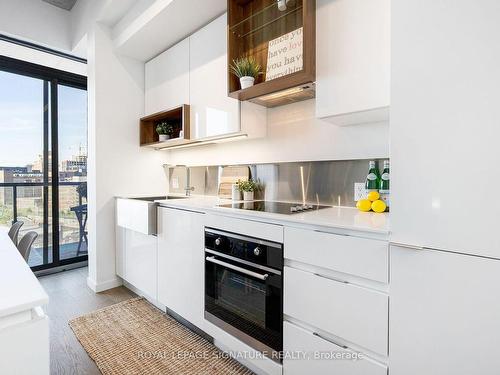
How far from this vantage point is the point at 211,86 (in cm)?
230

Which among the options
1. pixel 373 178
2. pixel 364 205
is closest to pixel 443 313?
pixel 364 205

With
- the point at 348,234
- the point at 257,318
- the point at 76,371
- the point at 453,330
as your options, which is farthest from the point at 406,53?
the point at 76,371

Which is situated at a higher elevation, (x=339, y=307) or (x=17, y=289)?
(x=17, y=289)

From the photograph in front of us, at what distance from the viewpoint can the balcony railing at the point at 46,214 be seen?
3.18 m

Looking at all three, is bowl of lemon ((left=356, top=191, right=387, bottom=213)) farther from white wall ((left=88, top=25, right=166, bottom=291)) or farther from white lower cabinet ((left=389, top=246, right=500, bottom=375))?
white wall ((left=88, top=25, right=166, bottom=291))

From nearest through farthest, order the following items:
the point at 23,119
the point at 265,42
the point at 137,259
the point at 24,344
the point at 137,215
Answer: the point at 24,344 < the point at 265,42 < the point at 137,215 < the point at 137,259 < the point at 23,119

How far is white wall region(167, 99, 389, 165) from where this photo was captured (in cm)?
175

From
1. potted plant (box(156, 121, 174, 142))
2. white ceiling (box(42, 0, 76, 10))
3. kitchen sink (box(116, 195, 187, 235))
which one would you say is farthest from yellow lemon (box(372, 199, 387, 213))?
white ceiling (box(42, 0, 76, 10))

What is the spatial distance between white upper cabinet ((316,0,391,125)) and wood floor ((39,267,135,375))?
209 cm

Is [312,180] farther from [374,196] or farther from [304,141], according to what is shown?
[374,196]

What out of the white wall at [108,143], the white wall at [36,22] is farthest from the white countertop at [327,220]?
the white wall at [36,22]

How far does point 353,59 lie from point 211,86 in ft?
4.00

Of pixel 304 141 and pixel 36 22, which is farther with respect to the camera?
pixel 36 22

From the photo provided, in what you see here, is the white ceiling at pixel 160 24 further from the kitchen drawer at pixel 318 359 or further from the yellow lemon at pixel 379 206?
the kitchen drawer at pixel 318 359
